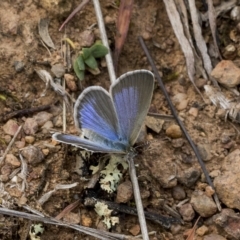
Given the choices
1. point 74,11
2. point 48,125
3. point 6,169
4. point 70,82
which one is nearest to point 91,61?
point 70,82

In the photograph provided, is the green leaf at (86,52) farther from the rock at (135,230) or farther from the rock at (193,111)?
the rock at (135,230)

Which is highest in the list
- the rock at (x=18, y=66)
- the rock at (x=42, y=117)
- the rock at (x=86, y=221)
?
the rock at (x=18, y=66)

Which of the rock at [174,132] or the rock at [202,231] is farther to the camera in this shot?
the rock at [174,132]

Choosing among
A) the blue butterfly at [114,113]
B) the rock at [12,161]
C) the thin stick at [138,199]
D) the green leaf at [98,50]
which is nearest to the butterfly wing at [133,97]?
the blue butterfly at [114,113]

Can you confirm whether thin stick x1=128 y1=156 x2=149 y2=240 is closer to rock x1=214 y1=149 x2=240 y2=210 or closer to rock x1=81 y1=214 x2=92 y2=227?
rock x1=81 y1=214 x2=92 y2=227

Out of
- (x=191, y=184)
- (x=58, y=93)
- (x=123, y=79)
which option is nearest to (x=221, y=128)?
(x=191, y=184)

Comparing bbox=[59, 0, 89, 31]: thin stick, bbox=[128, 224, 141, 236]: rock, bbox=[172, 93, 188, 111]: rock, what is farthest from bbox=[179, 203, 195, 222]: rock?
bbox=[59, 0, 89, 31]: thin stick
